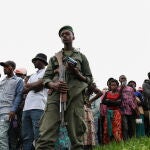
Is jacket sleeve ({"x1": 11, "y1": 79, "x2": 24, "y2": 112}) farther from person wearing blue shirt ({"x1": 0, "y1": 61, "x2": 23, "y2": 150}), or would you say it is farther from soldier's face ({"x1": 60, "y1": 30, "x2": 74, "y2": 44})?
soldier's face ({"x1": 60, "y1": 30, "x2": 74, "y2": 44})

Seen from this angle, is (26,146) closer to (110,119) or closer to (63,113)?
(63,113)

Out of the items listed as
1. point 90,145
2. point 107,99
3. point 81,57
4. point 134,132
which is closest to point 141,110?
point 134,132

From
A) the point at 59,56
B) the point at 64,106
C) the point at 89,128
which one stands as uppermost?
the point at 59,56

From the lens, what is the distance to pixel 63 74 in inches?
189

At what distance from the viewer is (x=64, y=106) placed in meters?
4.65

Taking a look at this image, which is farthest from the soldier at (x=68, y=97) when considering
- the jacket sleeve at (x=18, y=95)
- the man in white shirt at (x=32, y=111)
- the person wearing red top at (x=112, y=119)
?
the person wearing red top at (x=112, y=119)

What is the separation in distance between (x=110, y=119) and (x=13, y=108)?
3535mm

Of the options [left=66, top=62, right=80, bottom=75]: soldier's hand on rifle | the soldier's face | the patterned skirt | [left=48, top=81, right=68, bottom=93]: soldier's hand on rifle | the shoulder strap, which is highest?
the soldier's face

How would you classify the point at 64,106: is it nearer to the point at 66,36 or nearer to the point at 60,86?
the point at 60,86

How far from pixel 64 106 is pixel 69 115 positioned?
0.16 metres

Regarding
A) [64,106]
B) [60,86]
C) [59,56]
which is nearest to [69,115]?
[64,106]

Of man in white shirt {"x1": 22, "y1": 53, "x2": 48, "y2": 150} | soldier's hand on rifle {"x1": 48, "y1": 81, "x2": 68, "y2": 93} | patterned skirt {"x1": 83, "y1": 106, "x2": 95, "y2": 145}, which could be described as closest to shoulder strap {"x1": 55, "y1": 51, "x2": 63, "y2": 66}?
soldier's hand on rifle {"x1": 48, "y1": 81, "x2": 68, "y2": 93}

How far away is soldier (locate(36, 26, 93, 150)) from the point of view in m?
4.67

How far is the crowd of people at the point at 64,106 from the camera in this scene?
4738mm
